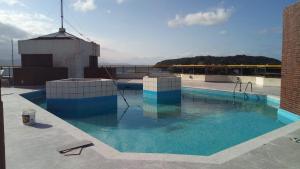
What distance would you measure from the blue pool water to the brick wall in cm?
90

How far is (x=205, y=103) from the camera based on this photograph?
12.5 meters

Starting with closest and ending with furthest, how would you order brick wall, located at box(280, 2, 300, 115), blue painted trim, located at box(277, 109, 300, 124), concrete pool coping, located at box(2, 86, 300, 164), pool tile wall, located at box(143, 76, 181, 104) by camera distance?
1. concrete pool coping, located at box(2, 86, 300, 164)
2. brick wall, located at box(280, 2, 300, 115)
3. blue painted trim, located at box(277, 109, 300, 124)
4. pool tile wall, located at box(143, 76, 181, 104)

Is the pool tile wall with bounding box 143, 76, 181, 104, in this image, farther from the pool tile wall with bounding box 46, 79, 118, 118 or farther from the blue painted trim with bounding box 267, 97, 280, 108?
the blue painted trim with bounding box 267, 97, 280, 108

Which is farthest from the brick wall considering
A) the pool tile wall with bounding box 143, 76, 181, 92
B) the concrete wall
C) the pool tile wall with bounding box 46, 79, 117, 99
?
the concrete wall

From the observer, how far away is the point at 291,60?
7863 mm

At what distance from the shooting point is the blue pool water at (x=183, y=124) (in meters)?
6.30

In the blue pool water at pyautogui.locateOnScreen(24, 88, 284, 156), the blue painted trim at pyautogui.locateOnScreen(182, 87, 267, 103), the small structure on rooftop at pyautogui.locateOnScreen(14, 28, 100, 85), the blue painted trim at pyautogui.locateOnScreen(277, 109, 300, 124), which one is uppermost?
the small structure on rooftop at pyautogui.locateOnScreen(14, 28, 100, 85)

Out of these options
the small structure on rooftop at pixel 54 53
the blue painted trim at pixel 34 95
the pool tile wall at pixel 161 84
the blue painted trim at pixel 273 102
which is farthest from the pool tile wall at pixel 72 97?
the blue painted trim at pixel 273 102

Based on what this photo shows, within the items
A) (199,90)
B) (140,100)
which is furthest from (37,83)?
(199,90)

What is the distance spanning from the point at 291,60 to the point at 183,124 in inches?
152

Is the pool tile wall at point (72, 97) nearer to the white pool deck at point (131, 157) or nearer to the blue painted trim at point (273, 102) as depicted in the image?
the white pool deck at point (131, 157)

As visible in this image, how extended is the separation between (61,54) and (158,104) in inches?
365

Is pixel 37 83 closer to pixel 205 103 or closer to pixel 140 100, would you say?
pixel 140 100

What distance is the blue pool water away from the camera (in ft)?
20.7
